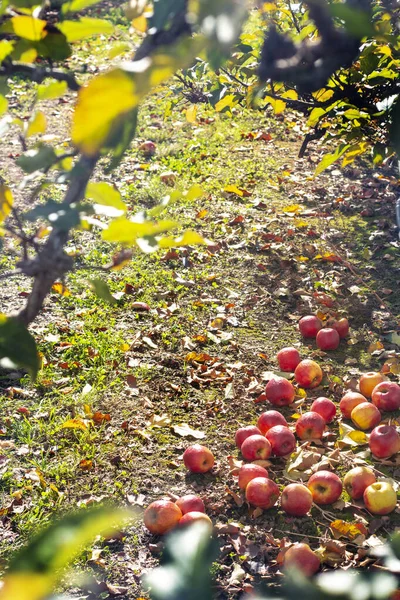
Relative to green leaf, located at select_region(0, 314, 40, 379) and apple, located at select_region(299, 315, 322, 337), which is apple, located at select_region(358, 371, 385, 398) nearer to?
apple, located at select_region(299, 315, 322, 337)

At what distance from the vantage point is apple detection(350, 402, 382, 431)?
338 cm

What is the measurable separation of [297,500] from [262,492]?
0.15 metres

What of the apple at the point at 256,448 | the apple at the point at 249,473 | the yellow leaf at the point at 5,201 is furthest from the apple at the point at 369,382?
the yellow leaf at the point at 5,201

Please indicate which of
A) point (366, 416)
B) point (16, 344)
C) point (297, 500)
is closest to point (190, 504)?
point (297, 500)

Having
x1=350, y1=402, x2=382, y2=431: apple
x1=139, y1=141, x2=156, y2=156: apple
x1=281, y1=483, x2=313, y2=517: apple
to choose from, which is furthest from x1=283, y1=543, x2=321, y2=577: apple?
x1=139, y1=141, x2=156, y2=156: apple

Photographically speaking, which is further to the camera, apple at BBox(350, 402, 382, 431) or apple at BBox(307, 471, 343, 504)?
apple at BBox(350, 402, 382, 431)

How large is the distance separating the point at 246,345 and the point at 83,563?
70.8 inches

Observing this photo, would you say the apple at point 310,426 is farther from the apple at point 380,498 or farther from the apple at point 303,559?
the apple at point 303,559

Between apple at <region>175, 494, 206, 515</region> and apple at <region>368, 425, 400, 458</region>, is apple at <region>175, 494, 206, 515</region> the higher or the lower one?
the higher one

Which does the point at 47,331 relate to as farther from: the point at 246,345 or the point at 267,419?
the point at 267,419

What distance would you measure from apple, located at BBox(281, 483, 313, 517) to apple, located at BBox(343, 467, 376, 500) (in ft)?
0.74

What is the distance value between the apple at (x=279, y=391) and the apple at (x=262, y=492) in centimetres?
71

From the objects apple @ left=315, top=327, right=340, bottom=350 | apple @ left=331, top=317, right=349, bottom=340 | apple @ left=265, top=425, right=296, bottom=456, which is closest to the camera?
apple @ left=265, top=425, right=296, bottom=456

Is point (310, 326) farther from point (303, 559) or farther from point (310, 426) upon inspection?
point (303, 559)
